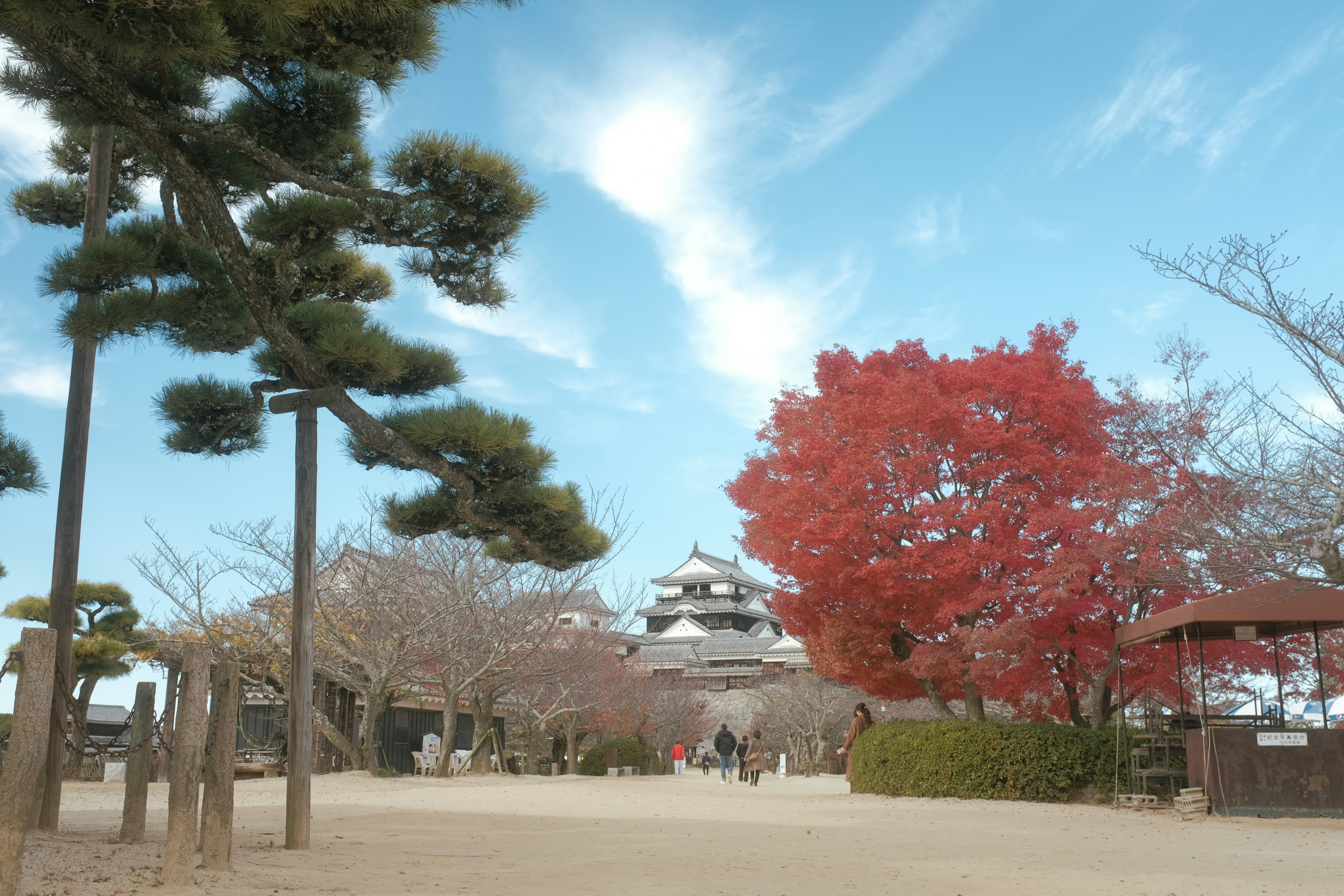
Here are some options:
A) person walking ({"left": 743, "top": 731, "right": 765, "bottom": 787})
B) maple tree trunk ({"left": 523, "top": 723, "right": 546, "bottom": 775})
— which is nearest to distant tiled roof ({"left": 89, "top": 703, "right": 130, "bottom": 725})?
maple tree trunk ({"left": 523, "top": 723, "right": 546, "bottom": 775})

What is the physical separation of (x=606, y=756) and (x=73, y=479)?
2137cm

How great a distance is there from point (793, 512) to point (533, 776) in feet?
29.7

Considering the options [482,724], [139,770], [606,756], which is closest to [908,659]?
[482,724]

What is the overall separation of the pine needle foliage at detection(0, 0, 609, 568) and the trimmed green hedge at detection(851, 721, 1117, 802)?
7.23m

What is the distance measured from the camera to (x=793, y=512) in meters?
14.6

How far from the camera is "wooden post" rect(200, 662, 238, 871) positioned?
6.24 metres

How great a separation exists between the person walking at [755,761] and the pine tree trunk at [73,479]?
47.5ft

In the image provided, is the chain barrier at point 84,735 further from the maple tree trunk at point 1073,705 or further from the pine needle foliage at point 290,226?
the maple tree trunk at point 1073,705

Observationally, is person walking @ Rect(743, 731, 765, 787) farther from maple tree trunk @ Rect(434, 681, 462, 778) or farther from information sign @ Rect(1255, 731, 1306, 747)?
information sign @ Rect(1255, 731, 1306, 747)

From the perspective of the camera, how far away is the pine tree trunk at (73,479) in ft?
26.0

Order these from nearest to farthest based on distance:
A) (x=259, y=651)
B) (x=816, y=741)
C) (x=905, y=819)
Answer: (x=905, y=819), (x=259, y=651), (x=816, y=741)

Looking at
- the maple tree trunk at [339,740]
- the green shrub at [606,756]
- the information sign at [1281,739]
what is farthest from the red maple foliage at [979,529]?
the green shrub at [606,756]

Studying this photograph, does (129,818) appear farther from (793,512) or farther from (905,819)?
(793,512)

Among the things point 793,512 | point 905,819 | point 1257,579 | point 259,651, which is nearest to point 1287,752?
point 1257,579
